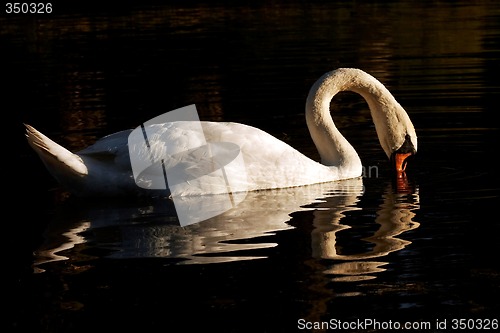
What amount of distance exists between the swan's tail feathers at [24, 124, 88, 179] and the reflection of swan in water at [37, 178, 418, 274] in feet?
1.42

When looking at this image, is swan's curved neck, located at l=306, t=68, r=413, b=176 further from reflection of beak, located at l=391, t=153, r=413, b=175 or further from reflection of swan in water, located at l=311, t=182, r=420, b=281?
reflection of swan in water, located at l=311, t=182, r=420, b=281

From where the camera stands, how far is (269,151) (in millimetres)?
10812

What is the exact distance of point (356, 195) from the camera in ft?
35.2

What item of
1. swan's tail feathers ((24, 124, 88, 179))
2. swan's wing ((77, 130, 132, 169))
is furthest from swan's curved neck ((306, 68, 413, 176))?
swan's tail feathers ((24, 124, 88, 179))

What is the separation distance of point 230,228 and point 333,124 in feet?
8.94

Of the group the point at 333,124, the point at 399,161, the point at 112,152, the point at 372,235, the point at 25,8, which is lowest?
the point at 372,235

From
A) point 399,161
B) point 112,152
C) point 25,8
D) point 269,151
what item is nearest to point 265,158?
point 269,151

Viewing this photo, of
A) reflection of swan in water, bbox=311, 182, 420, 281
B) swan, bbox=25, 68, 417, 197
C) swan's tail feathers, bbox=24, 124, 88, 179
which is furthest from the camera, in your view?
swan, bbox=25, 68, 417, 197

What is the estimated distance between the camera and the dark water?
7.12m

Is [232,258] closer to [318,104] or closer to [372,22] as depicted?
[318,104]

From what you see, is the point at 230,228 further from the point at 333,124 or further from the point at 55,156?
the point at 333,124

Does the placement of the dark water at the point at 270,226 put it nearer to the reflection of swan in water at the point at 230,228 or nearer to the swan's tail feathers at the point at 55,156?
the reflection of swan in water at the point at 230,228

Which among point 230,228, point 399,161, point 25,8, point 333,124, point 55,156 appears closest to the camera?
point 230,228

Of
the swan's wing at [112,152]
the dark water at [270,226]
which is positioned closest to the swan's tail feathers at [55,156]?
the swan's wing at [112,152]
